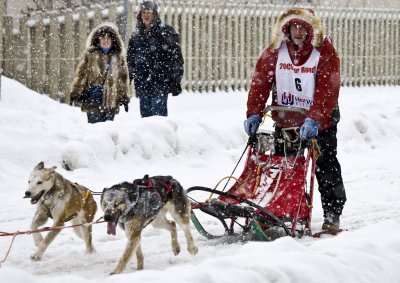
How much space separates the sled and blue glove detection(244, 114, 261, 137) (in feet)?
0.20

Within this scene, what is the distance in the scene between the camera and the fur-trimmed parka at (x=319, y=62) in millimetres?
6570

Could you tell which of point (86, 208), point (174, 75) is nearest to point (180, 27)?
point (174, 75)

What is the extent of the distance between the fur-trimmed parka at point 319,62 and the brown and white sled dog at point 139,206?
1375mm

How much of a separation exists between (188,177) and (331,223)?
3.05 metres

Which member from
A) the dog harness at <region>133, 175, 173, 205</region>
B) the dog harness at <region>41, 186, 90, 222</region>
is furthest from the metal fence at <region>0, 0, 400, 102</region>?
the dog harness at <region>133, 175, 173, 205</region>

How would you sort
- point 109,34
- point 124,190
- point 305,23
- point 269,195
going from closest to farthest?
point 124,190
point 305,23
point 269,195
point 109,34

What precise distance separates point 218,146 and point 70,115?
2832 millimetres

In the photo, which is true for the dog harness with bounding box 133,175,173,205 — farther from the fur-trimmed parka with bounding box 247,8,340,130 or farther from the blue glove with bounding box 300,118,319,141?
the fur-trimmed parka with bounding box 247,8,340,130

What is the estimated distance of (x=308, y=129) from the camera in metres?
6.44

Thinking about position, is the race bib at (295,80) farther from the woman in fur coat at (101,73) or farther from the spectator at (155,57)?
the spectator at (155,57)

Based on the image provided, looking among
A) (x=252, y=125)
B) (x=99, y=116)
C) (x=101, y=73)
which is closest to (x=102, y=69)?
(x=101, y=73)

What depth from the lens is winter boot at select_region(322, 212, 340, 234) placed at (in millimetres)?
6848

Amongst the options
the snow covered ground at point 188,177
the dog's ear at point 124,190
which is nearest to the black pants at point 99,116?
the snow covered ground at point 188,177

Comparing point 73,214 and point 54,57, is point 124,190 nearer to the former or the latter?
point 73,214
